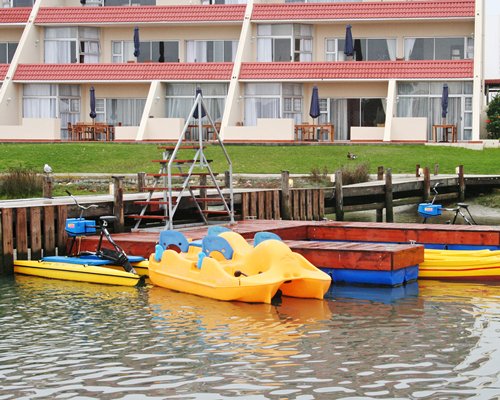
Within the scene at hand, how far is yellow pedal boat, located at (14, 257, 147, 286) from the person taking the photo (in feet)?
76.7

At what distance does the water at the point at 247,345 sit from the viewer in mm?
14672

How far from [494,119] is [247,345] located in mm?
43709

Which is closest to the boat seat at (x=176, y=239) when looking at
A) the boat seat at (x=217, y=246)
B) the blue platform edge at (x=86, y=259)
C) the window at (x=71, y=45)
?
the blue platform edge at (x=86, y=259)

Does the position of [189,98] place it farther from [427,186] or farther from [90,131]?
[427,186]

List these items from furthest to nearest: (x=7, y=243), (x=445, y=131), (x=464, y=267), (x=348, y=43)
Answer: (x=348, y=43) < (x=445, y=131) < (x=7, y=243) < (x=464, y=267)

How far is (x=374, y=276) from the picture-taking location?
23375 millimetres

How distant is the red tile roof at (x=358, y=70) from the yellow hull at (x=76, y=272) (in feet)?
116

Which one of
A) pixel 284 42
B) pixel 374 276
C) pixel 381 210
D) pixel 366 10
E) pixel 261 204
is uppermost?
pixel 366 10

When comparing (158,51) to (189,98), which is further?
(158,51)

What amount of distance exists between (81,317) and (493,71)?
2193 inches

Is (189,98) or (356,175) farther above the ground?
(189,98)

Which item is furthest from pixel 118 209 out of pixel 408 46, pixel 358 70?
pixel 408 46

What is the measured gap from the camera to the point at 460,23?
59281 mm

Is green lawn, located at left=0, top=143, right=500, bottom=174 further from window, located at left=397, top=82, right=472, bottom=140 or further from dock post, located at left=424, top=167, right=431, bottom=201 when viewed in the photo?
dock post, located at left=424, top=167, right=431, bottom=201
